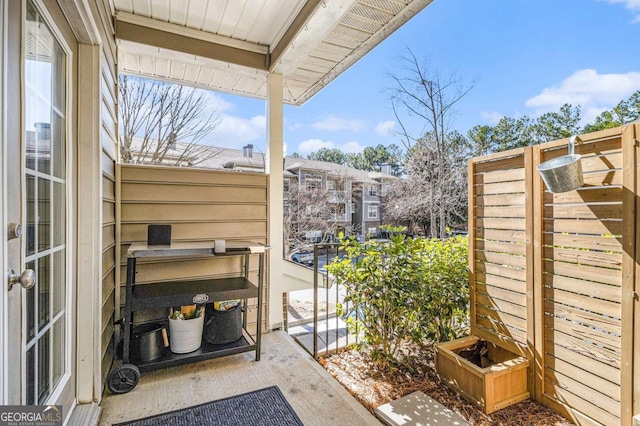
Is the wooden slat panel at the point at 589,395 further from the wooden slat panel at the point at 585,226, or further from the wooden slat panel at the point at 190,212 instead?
the wooden slat panel at the point at 190,212

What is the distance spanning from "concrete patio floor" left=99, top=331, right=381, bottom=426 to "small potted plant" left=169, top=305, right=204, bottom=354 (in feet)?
0.60

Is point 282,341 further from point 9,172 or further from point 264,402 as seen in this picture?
point 9,172

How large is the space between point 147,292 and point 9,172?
56.7 inches

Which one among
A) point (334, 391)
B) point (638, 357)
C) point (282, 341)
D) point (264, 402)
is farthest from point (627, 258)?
point (282, 341)

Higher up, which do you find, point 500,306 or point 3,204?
point 3,204

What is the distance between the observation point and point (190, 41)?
8.93 feet

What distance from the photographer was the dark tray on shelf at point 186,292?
80.0 inches

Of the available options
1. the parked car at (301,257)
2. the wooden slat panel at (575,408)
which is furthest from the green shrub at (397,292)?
the parked car at (301,257)

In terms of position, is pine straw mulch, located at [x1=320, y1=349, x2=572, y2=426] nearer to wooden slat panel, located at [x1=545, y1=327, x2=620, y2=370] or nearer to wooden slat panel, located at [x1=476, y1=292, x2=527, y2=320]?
wooden slat panel, located at [x1=545, y1=327, x2=620, y2=370]

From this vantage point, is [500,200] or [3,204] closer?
[3,204]

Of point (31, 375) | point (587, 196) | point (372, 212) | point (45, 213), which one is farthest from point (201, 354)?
point (372, 212)

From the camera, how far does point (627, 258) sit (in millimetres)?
1569

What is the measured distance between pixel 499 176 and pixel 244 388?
227 centimetres

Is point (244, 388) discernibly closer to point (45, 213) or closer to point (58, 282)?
point (58, 282)
